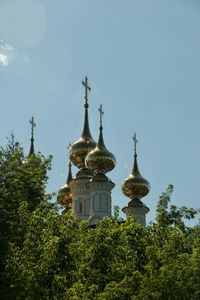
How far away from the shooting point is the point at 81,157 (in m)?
41.1

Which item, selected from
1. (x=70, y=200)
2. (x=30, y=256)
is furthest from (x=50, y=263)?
(x=70, y=200)

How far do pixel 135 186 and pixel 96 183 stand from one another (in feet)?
11.4

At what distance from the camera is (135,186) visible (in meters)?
40.5

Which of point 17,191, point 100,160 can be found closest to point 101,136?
point 100,160

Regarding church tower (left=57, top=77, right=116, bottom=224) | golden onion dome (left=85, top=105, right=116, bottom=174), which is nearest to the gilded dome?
church tower (left=57, top=77, right=116, bottom=224)

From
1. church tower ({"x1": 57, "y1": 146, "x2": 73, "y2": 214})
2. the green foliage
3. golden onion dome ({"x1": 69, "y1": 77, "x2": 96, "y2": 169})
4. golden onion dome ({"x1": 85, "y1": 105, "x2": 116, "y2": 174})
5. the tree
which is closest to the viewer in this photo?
the green foliage

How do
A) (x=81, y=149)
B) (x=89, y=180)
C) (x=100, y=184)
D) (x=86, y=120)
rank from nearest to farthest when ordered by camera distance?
(x=100, y=184) < (x=89, y=180) < (x=81, y=149) < (x=86, y=120)

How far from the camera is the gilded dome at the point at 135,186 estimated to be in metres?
40.6

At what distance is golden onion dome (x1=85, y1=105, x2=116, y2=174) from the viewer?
3778cm

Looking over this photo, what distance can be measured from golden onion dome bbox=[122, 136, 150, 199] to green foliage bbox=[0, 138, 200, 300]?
22.7m

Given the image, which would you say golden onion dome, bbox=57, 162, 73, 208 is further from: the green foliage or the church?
the green foliage

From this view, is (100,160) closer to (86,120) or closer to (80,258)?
(86,120)

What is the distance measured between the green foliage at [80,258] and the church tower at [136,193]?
2268cm

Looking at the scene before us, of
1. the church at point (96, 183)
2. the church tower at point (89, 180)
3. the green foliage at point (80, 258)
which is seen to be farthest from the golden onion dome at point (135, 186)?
Answer: the green foliage at point (80, 258)
